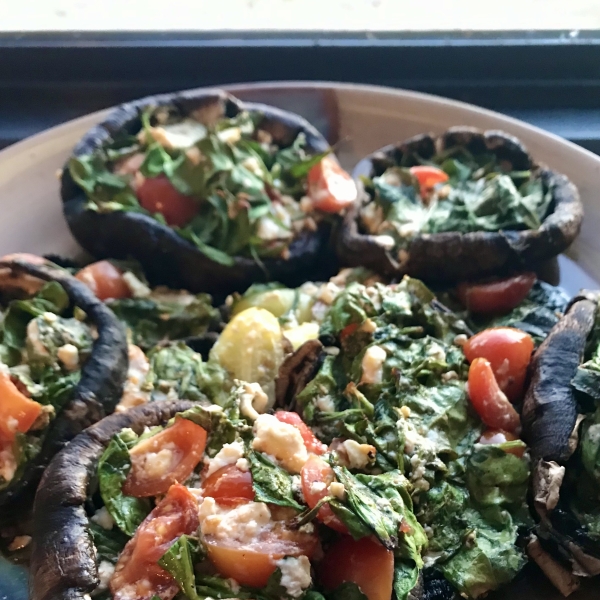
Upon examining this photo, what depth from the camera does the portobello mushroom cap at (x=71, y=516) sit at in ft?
5.10

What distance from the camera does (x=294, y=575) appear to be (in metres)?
1.48

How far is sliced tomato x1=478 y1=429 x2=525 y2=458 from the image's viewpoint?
1926mm

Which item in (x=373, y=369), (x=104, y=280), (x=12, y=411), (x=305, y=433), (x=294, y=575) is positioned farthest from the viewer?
(x=104, y=280)

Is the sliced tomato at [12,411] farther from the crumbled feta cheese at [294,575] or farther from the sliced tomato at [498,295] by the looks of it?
the sliced tomato at [498,295]

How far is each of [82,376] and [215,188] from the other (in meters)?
0.95

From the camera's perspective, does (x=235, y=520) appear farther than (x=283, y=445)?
No

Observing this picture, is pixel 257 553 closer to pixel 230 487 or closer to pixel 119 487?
pixel 230 487

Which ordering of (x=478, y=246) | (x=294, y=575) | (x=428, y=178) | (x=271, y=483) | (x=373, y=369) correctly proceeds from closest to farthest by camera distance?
(x=294, y=575) < (x=271, y=483) < (x=373, y=369) < (x=478, y=246) < (x=428, y=178)

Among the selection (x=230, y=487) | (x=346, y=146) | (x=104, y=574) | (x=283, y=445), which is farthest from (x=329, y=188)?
(x=104, y=574)

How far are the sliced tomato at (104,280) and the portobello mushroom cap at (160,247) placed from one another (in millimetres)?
113

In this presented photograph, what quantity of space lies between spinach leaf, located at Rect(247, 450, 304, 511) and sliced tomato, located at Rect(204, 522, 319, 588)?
64mm

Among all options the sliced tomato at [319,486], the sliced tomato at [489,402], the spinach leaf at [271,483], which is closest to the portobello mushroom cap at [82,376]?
the spinach leaf at [271,483]

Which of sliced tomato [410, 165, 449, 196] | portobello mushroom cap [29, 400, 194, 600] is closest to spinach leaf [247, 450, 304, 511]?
portobello mushroom cap [29, 400, 194, 600]
